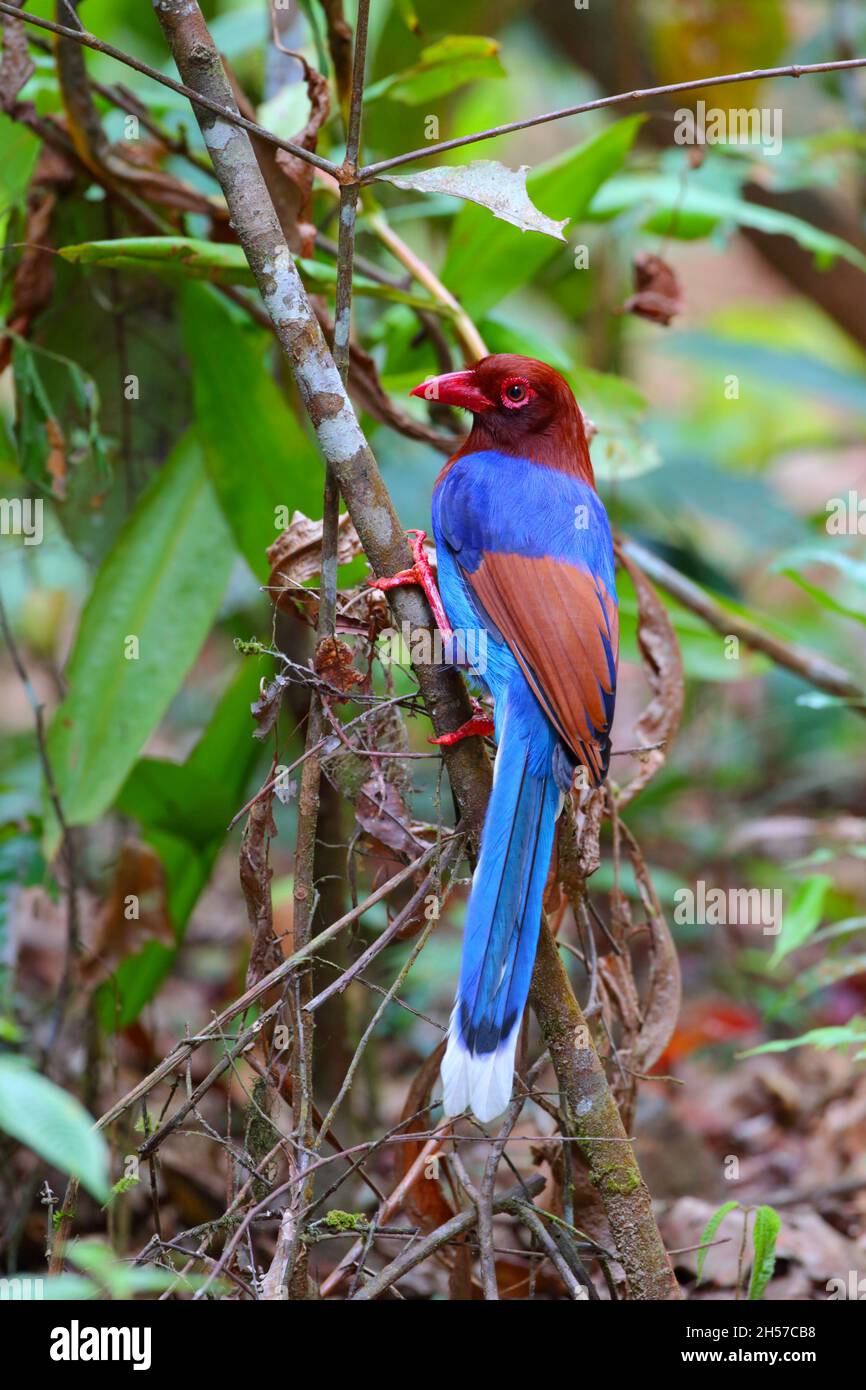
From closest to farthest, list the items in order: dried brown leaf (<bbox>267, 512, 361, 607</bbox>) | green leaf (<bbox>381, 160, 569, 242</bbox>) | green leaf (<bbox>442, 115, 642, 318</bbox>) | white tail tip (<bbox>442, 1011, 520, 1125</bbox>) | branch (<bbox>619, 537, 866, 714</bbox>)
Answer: white tail tip (<bbox>442, 1011, 520, 1125</bbox>)
green leaf (<bbox>381, 160, 569, 242</bbox>)
dried brown leaf (<bbox>267, 512, 361, 607</bbox>)
green leaf (<bbox>442, 115, 642, 318</bbox>)
branch (<bbox>619, 537, 866, 714</bbox>)

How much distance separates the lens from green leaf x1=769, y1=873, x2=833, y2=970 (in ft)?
9.12

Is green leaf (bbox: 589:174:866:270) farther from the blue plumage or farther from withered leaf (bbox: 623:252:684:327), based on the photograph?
the blue plumage

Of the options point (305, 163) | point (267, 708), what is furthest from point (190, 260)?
point (267, 708)

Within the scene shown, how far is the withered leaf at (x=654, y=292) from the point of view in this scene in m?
3.10

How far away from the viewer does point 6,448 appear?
3348 mm

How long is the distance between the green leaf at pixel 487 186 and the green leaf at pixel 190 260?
1.76ft

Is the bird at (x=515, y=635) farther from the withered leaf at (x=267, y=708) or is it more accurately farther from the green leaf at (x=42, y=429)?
the green leaf at (x=42, y=429)

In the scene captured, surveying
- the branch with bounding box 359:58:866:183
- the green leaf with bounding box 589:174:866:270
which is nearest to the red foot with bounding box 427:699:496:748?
the branch with bounding box 359:58:866:183

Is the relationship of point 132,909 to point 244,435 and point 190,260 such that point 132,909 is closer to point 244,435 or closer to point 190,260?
point 244,435

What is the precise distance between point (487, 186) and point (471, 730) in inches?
32.4

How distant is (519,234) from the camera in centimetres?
319

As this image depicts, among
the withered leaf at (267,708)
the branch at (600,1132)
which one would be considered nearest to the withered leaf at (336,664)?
the withered leaf at (267,708)

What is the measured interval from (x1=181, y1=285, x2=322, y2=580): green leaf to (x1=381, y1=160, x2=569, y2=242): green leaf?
1083 millimetres
